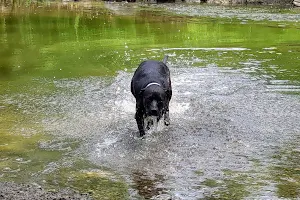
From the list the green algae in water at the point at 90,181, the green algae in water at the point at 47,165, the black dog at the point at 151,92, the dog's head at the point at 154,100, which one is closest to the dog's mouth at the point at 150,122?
the black dog at the point at 151,92

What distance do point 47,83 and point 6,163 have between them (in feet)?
16.0

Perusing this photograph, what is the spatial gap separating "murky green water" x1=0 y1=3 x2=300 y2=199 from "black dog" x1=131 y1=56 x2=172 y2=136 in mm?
409

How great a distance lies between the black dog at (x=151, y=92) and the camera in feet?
22.7

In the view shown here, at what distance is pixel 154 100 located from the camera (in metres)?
6.91

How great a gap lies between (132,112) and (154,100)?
1.89m

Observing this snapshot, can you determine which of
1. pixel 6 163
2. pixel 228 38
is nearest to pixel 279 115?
pixel 6 163

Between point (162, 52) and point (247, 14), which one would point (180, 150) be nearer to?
point (162, 52)

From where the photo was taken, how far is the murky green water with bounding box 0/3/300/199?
563 cm

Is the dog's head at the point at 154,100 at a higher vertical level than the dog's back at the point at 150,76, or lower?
lower

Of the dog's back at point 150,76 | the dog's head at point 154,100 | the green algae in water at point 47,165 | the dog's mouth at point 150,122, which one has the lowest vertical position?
the green algae in water at point 47,165

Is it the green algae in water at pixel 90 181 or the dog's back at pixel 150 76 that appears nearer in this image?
the green algae in water at pixel 90 181

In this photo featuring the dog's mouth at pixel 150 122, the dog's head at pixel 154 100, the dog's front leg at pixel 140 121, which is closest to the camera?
the dog's head at pixel 154 100

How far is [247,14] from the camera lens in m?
26.0

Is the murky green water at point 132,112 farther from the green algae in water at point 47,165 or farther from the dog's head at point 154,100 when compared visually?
the dog's head at point 154,100
